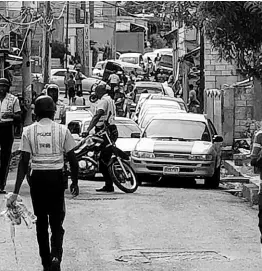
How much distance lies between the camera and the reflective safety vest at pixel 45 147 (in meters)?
7.93

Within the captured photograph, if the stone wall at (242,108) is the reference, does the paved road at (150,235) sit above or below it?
below

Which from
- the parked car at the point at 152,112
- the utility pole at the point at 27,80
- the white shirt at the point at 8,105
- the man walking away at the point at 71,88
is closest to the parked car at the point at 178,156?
the white shirt at the point at 8,105

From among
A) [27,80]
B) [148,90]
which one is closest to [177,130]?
[27,80]

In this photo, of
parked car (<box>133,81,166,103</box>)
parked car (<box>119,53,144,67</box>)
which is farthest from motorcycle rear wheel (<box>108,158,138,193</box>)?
parked car (<box>119,53,144,67</box>)

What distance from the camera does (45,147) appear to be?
26.1 feet

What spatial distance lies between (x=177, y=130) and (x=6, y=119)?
5.28m

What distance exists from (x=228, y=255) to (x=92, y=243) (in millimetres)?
1688

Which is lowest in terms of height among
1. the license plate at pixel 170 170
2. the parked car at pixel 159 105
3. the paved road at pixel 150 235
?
the paved road at pixel 150 235

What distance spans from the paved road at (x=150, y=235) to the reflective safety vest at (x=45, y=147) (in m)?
1.22

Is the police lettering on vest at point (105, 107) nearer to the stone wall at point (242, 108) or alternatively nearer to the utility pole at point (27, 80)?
the stone wall at point (242, 108)

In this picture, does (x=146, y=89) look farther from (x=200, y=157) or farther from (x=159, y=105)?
(x=200, y=157)

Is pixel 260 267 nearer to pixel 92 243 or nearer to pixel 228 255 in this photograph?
pixel 228 255

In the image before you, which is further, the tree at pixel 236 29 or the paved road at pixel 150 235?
the tree at pixel 236 29

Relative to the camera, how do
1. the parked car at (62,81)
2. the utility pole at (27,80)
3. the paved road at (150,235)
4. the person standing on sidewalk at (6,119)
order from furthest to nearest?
1. the parked car at (62,81)
2. the utility pole at (27,80)
3. the person standing on sidewalk at (6,119)
4. the paved road at (150,235)
